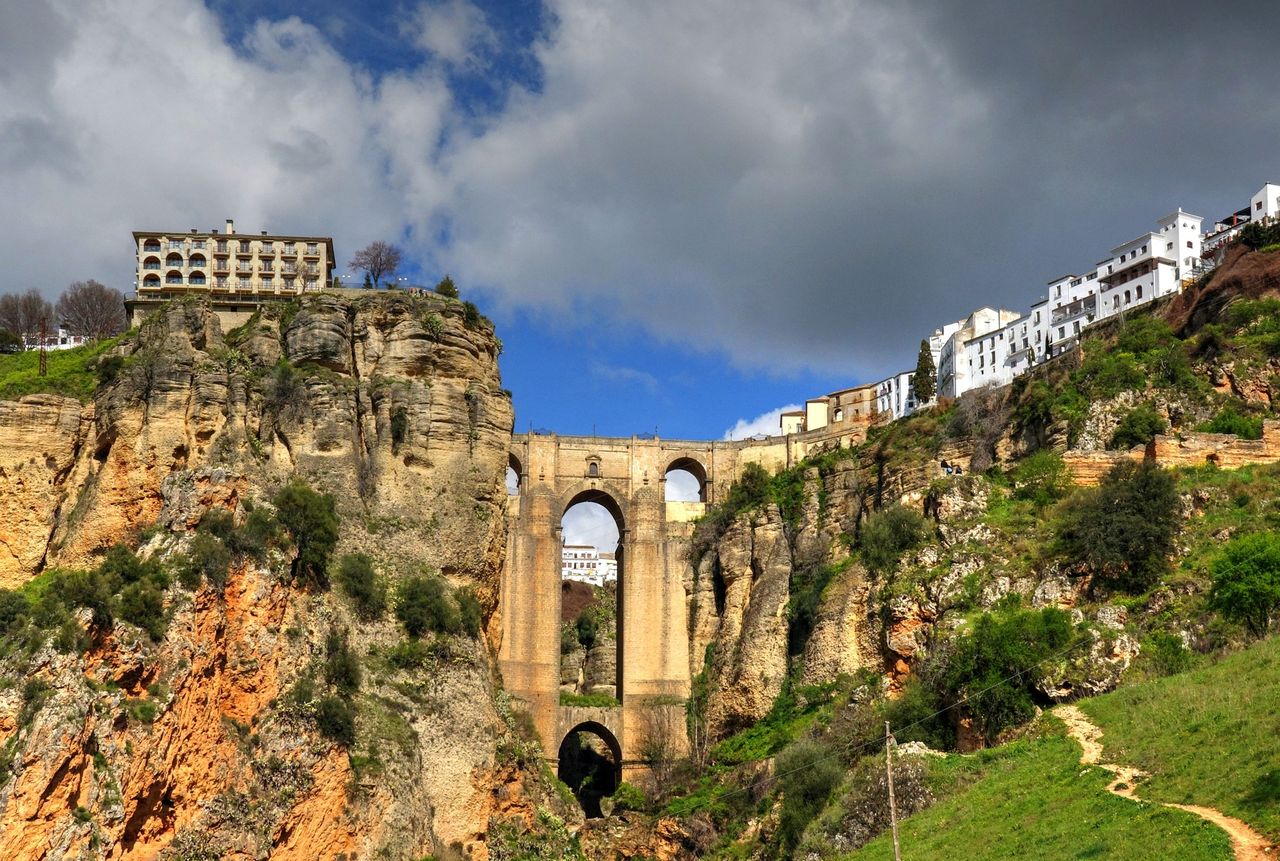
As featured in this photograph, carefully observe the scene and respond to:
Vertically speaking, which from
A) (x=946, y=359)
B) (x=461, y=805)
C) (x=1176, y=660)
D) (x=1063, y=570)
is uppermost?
(x=946, y=359)

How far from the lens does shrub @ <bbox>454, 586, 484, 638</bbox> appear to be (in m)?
53.7

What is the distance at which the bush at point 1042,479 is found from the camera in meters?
50.9

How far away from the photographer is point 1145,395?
54.4 metres

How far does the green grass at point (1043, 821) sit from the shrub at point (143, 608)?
19660 millimetres

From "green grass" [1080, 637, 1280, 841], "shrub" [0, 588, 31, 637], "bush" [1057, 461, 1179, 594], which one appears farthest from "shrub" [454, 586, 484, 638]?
"green grass" [1080, 637, 1280, 841]

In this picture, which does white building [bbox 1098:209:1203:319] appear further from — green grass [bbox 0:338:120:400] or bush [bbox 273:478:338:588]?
green grass [bbox 0:338:120:400]

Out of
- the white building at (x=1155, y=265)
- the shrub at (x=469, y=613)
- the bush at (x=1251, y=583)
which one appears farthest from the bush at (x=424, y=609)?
the white building at (x=1155, y=265)

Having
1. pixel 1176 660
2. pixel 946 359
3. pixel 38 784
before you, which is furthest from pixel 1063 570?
pixel 946 359

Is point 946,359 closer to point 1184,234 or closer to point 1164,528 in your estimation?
point 1184,234

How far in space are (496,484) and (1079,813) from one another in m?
31.0

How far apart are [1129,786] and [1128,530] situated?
44.7 feet

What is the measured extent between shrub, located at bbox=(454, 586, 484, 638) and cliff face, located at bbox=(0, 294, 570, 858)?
16.4 inches

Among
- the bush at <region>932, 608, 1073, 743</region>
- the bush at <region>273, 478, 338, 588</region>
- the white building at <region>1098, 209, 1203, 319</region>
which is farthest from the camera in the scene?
the white building at <region>1098, 209, 1203, 319</region>

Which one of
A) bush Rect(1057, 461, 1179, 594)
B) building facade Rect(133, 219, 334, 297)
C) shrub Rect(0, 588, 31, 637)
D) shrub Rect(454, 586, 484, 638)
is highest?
building facade Rect(133, 219, 334, 297)
